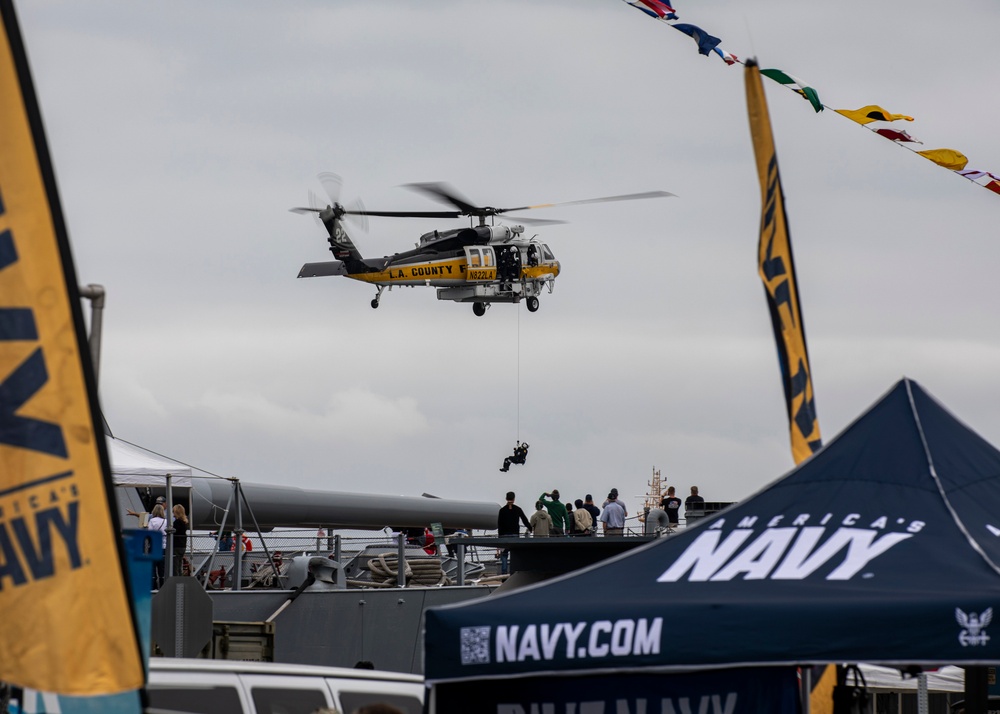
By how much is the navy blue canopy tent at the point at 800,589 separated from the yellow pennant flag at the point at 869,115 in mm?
5154

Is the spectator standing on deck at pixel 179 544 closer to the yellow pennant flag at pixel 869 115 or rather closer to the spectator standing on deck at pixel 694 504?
the spectator standing on deck at pixel 694 504

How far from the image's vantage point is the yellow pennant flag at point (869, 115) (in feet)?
38.2

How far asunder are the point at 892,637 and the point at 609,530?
63.1ft

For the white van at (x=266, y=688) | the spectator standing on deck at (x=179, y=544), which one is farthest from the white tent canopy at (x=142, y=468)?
the white van at (x=266, y=688)

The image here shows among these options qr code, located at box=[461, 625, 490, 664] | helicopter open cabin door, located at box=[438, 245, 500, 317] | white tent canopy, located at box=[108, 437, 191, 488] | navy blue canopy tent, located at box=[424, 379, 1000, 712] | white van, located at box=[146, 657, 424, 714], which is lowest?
white van, located at box=[146, 657, 424, 714]

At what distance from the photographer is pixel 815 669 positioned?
7129 mm

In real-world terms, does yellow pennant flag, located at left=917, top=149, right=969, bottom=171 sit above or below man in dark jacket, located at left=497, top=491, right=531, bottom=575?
above

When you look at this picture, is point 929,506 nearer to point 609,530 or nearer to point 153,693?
point 153,693

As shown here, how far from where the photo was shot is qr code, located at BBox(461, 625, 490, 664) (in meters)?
6.28

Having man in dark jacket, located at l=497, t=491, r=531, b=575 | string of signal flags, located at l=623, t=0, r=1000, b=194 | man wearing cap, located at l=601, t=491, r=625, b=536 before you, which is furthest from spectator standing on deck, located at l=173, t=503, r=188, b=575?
string of signal flags, located at l=623, t=0, r=1000, b=194

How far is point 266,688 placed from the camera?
745 centimetres

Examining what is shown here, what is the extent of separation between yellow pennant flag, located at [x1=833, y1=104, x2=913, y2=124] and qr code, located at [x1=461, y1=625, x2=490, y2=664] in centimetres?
706

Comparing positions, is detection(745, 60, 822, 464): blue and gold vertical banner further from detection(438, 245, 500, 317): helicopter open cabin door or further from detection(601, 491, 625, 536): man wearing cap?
detection(438, 245, 500, 317): helicopter open cabin door

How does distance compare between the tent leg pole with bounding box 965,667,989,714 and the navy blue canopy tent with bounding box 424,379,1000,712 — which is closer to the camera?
the navy blue canopy tent with bounding box 424,379,1000,712
